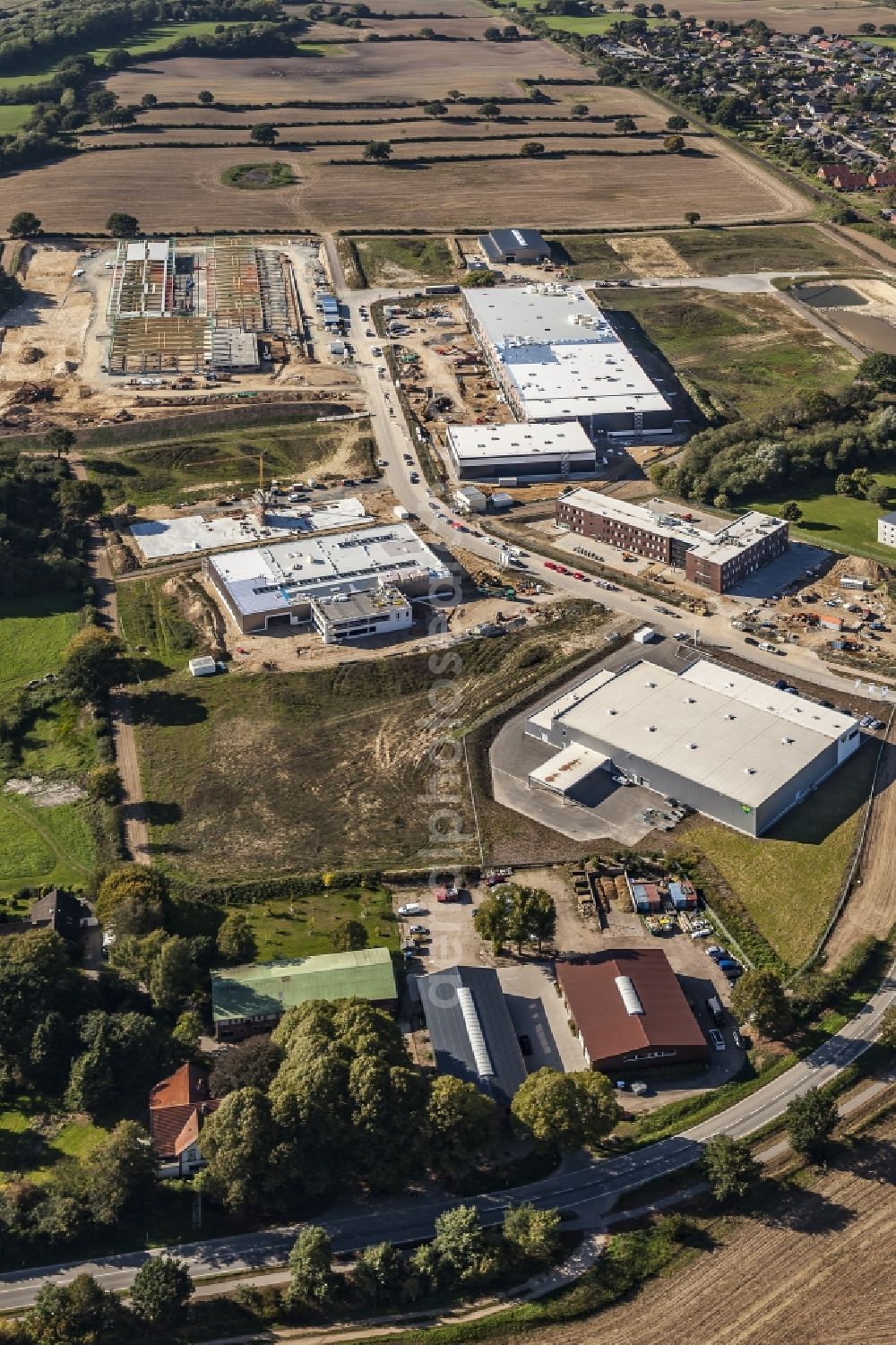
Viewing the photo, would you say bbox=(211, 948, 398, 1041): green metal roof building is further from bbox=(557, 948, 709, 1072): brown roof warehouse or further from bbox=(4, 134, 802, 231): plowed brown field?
bbox=(4, 134, 802, 231): plowed brown field

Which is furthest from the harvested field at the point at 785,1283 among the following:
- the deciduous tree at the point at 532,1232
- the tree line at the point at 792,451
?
the tree line at the point at 792,451

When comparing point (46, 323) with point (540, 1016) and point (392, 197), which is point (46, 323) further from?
point (540, 1016)

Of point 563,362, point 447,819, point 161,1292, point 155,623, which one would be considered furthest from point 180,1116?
point 563,362

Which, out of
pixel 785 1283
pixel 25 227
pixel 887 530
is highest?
pixel 25 227

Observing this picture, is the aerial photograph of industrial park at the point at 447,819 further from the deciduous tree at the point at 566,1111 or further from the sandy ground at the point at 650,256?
the sandy ground at the point at 650,256

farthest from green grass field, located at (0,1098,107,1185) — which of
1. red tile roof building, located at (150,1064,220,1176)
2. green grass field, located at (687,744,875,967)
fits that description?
green grass field, located at (687,744,875,967)
